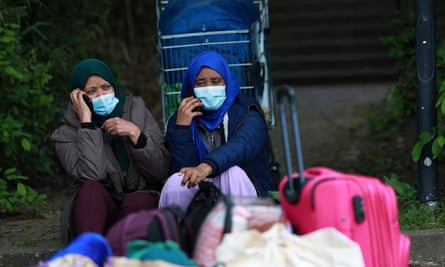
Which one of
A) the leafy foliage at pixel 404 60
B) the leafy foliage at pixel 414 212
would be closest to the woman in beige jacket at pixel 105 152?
the leafy foliage at pixel 414 212

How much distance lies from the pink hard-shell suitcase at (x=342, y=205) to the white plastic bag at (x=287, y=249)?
0.39 feet

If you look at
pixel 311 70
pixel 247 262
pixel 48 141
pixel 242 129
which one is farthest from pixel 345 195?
pixel 311 70

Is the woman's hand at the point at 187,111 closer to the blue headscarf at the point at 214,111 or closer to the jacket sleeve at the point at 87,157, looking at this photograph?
the blue headscarf at the point at 214,111

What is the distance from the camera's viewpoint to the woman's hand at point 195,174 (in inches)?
165

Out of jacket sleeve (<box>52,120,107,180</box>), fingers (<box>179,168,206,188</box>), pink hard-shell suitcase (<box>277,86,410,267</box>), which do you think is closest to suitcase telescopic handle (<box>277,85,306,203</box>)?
pink hard-shell suitcase (<box>277,86,410,267</box>)

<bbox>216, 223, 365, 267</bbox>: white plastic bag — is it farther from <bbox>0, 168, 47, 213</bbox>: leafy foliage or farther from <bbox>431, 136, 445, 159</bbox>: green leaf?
<bbox>0, 168, 47, 213</bbox>: leafy foliage

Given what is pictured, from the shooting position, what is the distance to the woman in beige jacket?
4406 millimetres

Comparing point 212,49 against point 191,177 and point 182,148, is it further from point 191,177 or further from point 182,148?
point 191,177

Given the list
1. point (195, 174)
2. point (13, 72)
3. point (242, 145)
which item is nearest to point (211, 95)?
point (242, 145)

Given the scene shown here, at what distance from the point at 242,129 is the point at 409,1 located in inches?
86.1

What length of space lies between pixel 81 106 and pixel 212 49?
4.41ft

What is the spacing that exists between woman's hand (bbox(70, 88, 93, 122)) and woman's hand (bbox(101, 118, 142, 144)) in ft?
0.34

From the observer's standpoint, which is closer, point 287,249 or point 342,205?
point 287,249

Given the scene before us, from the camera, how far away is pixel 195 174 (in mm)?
4195
